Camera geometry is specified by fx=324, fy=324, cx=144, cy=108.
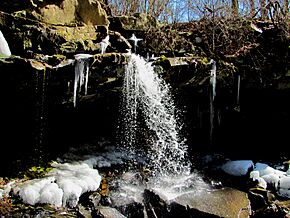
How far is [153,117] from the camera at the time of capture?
6.98m

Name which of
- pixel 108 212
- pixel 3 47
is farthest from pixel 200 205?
pixel 3 47

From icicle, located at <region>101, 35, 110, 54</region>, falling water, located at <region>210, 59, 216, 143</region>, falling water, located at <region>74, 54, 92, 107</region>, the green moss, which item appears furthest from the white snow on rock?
falling water, located at <region>210, 59, 216, 143</region>

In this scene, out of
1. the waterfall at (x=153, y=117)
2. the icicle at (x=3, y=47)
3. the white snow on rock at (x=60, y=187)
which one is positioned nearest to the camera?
the white snow on rock at (x=60, y=187)

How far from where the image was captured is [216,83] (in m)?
6.57

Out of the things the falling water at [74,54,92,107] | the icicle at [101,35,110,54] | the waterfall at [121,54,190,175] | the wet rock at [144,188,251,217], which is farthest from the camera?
the icicle at [101,35,110,54]

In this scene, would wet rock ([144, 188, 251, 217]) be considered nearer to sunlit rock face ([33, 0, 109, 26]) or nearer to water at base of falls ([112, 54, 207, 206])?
water at base of falls ([112, 54, 207, 206])

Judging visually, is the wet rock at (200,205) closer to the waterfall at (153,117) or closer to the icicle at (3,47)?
the waterfall at (153,117)

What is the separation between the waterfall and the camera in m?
5.97

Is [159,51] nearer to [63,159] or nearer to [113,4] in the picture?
[63,159]

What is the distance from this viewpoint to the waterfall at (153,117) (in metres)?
5.97

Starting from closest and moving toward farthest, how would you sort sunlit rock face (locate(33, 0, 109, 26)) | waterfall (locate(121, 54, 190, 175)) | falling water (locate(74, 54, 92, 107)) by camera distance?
falling water (locate(74, 54, 92, 107)) < waterfall (locate(121, 54, 190, 175)) < sunlit rock face (locate(33, 0, 109, 26))

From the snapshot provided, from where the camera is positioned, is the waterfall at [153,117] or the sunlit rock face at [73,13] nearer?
the waterfall at [153,117]

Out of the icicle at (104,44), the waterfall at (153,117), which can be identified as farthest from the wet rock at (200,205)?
the icicle at (104,44)

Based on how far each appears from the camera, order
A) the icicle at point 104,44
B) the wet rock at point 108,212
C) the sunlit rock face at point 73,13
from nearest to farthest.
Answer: the wet rock at point 108,212 < the sunlit rock face at point 73,13 < the icicle at point 104,44
